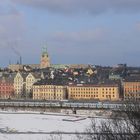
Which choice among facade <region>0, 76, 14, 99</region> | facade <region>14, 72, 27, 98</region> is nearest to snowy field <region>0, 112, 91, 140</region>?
facade <region>14, 72, 27, 98</region>

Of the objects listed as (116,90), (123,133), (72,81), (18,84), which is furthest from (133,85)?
(123,133)

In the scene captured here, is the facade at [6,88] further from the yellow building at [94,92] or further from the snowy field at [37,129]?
the snowy field at [37,129]

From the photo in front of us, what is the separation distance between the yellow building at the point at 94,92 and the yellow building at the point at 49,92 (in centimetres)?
138

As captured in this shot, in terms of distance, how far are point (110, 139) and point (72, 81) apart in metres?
85.2

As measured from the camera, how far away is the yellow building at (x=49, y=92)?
91.2 meters

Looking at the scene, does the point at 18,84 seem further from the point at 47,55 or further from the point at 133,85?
the point at 47,55

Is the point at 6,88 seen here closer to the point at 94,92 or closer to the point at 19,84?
the point at 19,84

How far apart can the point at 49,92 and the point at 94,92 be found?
8.42 meters

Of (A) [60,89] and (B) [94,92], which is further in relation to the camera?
(A) [60,89]

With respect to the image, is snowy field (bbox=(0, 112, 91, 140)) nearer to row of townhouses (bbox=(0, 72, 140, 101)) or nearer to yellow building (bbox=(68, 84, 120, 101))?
row of townhouses (bbox=(0, 72, 140, 101))

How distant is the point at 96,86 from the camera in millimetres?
88750

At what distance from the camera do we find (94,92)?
89.0m

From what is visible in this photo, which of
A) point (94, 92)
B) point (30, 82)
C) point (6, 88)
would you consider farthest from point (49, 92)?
A: point (6, 88)

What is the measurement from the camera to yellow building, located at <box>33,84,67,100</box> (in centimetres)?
9125
